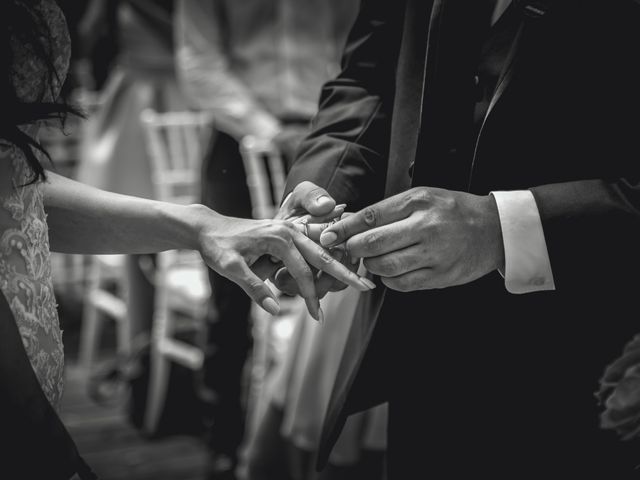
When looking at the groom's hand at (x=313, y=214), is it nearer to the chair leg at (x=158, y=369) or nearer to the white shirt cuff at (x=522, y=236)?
the white shirt cuff at (x=522, y=236)

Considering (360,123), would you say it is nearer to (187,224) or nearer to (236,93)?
(187,224)

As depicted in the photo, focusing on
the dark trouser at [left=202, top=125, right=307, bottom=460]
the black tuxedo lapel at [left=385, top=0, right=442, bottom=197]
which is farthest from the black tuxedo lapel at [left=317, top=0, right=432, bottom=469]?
the dark trouser at [left=202, top=125, right=307, bottom=460]

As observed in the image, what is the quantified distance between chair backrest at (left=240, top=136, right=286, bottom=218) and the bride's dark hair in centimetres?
149

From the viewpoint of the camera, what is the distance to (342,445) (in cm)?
221

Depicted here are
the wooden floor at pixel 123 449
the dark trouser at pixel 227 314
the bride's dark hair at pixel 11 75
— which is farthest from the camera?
the wooden floor at pixel 123 449

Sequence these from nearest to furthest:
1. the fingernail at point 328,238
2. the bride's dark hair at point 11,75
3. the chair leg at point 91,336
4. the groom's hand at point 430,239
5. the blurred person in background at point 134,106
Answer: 1. the bride's dark hair at point 11,75
2. the groom's hand at point 430,239
3. the fingernail at point 328,238
4. the blurred person in background at point 134,106
5. the chair leg at point 91,336

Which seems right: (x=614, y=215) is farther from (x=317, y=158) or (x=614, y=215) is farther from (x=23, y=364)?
(x=23, y=364)

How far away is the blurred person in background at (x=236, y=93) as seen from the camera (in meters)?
2.74

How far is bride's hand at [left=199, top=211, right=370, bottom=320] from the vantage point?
1.21 metres

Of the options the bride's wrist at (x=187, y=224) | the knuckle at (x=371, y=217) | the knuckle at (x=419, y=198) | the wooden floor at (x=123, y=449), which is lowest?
the wooden floor at (x=123, y=449)

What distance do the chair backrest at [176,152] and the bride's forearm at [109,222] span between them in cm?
175

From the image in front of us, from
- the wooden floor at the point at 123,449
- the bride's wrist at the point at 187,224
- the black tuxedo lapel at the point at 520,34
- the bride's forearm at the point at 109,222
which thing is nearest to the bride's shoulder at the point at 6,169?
the bride's forearm at the point at 109,222

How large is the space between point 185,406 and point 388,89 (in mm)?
2283

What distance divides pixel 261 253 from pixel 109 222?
0.77 ft
